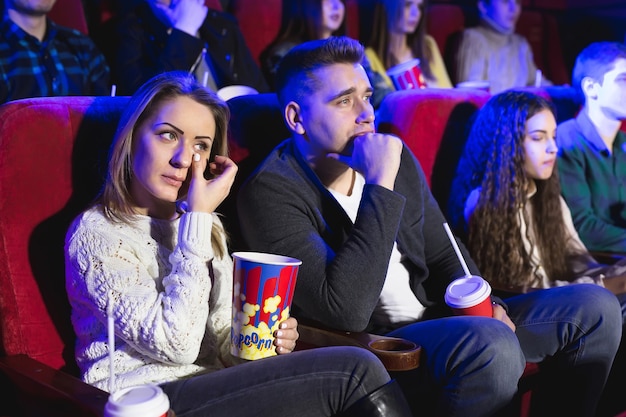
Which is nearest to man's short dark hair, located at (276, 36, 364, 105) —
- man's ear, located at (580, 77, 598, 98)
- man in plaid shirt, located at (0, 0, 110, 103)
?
man in plaid shirt, located at (0, 0, 110, 103)

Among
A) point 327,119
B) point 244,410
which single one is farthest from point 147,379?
point 327,119

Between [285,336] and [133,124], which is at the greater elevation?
[133,124]

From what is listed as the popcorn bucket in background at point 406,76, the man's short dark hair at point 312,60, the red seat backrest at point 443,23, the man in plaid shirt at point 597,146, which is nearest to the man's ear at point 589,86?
the man in plaid shirt at point 597,146

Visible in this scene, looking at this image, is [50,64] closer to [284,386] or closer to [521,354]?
[284,386]

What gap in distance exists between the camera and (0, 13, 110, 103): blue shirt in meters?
1.98

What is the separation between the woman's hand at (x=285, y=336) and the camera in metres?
1.10

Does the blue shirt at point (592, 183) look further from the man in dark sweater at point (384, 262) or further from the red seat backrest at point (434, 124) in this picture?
the man in dark sweater at point (384, 262)

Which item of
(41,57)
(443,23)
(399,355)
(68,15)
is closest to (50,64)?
(41,57)

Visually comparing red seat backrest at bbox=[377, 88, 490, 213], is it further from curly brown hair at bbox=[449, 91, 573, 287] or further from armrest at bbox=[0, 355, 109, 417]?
armrest at bbox=[0, 355, 109, 417]

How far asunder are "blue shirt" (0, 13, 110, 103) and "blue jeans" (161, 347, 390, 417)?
120 centimetres

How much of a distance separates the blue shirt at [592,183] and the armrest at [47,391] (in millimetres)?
1430

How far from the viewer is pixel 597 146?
212cm

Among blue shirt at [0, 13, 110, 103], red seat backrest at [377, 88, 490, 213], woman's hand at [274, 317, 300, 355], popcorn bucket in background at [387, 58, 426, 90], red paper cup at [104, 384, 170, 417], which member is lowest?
woman's hand at [274, 317, 300, 355]

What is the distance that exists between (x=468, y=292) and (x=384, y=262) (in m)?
0.17
